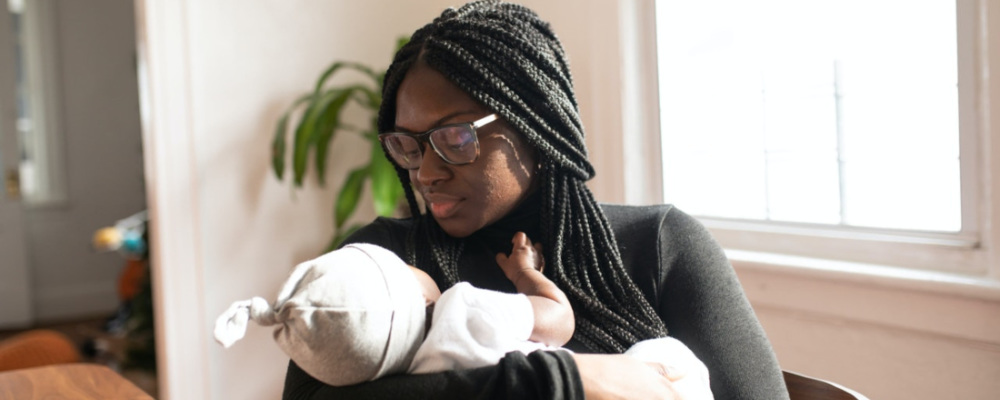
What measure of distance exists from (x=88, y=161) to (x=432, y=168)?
5.43 meters

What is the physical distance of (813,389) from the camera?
1170 millimetres

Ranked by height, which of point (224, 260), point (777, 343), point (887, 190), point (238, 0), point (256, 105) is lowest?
point (777, 343)

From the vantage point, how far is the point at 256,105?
2699 mm

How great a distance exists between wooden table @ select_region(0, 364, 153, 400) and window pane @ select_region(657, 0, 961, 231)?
59.7 inches

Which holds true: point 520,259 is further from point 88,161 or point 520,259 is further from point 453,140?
point 88,161

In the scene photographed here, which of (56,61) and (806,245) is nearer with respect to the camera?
(806,245)

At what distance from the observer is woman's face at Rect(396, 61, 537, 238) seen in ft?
3.57

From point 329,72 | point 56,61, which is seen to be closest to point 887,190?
point 329,72

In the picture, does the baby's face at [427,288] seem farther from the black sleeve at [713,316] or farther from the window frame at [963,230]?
the window frame at [963,230]

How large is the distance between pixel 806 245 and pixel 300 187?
1.55 m

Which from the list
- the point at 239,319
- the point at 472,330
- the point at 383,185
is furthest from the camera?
the point at 383,185

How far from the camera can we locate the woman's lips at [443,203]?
1099 mm

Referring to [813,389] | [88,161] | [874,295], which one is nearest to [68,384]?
[813,389]

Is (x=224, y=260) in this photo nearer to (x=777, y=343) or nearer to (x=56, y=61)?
(x=777, y=343)
